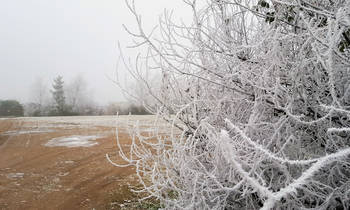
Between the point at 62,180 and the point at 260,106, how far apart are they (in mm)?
8221

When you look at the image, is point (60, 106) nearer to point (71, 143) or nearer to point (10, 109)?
point (10, 109)

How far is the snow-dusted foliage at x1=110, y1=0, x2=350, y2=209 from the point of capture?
85.3 inches

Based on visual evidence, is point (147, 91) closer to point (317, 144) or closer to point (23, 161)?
point (317, 144)

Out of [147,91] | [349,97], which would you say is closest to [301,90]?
[349,97]

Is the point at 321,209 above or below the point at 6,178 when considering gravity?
above

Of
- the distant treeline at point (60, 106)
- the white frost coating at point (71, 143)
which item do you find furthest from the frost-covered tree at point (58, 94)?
the white frost coating at point (71, 143)

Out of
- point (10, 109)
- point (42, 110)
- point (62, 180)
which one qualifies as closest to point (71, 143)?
point (62, 180)

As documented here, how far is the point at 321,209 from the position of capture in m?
2.13

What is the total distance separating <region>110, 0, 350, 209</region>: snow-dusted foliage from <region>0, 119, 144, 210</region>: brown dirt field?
2276 millimetres

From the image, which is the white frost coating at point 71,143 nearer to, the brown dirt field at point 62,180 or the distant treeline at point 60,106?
the brown dirt field at point 62,180

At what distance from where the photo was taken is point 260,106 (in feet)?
8.71

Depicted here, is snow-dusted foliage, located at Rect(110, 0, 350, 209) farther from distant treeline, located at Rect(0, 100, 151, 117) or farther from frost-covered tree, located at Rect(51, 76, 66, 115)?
frost-covered tree, located at Rect(51, 76, 66, 115)

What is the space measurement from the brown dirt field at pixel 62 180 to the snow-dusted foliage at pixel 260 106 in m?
2.28

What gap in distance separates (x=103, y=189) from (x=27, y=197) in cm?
198
